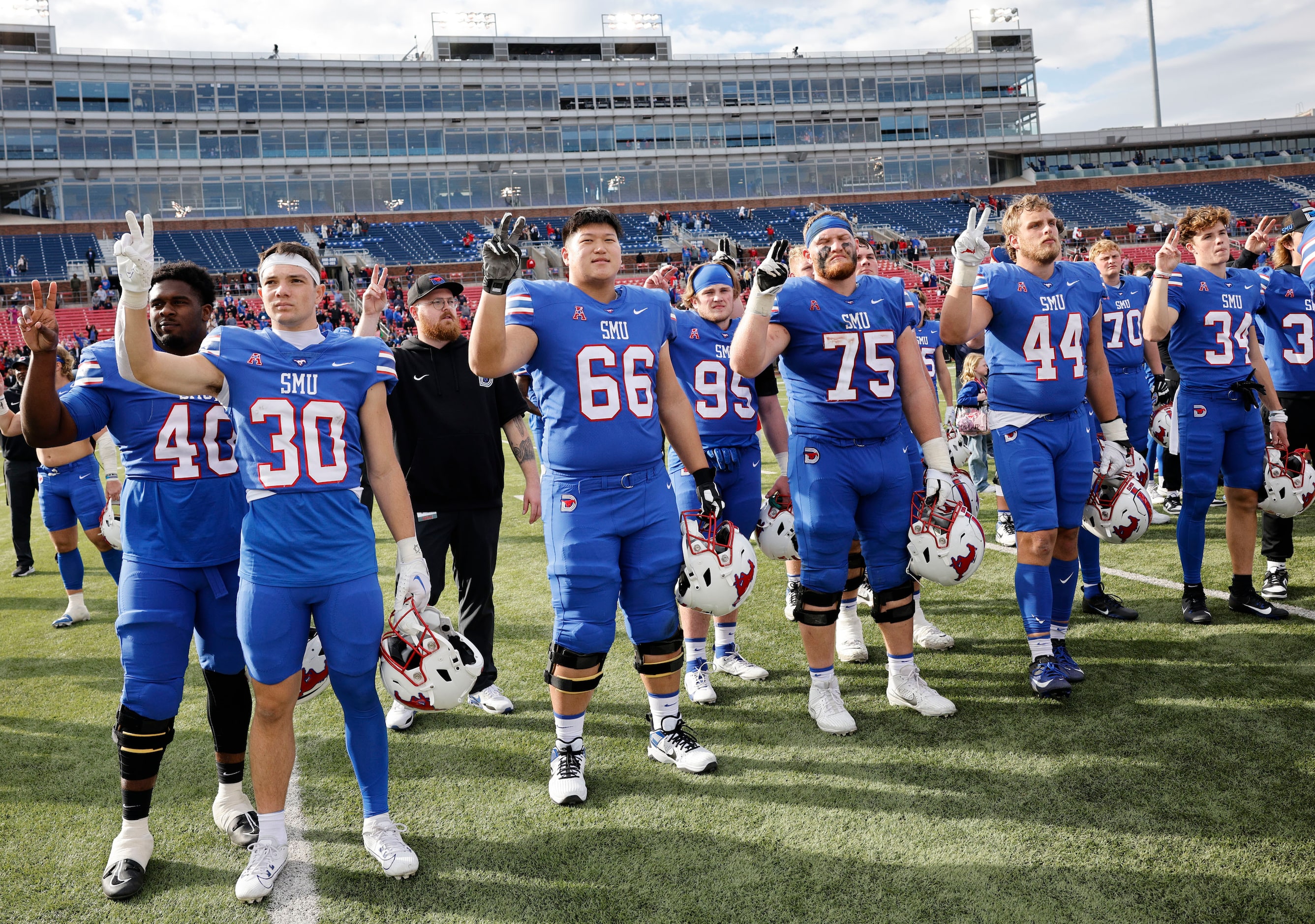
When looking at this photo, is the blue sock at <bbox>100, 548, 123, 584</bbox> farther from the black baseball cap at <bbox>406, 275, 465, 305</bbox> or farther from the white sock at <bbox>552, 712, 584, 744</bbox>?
the white sock at <bbox>552, 712, 584, 744</bbox>

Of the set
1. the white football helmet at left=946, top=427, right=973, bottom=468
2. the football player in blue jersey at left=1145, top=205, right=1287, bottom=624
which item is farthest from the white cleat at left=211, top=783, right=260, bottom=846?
the white football helmet at left=946, top=427, right=973, bottom=468

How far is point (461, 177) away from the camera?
48344 mm

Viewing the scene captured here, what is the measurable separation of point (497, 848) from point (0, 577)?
7.97m

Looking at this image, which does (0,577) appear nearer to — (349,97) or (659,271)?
(659,271)

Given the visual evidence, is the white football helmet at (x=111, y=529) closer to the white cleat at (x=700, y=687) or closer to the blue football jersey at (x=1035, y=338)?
the white cleat at (x=700, y=687)

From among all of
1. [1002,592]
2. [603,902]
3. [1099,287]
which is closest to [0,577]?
[603,902]

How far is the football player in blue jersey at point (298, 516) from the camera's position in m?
2.99

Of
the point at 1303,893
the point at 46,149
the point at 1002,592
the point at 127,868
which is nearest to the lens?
the point at 1303,893

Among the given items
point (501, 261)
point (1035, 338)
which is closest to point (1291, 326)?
point (1035, 338)

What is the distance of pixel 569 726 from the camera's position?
12.3 ft

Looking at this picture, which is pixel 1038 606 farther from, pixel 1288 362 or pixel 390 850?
pixel 390 850

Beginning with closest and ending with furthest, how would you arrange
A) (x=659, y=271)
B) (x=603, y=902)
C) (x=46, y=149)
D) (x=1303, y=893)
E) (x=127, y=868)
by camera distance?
(x=1303, y=893) < (x=603, y=902) < (x=127, y=868) < (x=659, y=271) < (x=46, y=149)

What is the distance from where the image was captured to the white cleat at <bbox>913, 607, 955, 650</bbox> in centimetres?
510

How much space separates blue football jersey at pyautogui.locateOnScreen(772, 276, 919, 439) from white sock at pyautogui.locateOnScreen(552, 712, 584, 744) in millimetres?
1692
